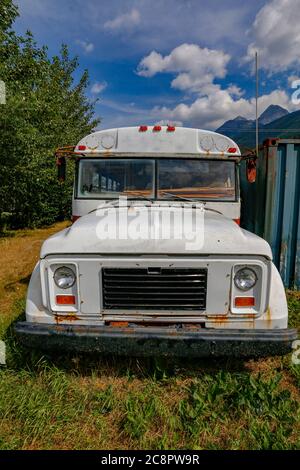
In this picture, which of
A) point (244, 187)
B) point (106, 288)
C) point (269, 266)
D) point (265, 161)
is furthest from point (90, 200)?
point (244, 187)

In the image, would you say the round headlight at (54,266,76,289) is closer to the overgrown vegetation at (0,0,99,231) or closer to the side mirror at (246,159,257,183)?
the side mirror at (246,159,257,183)

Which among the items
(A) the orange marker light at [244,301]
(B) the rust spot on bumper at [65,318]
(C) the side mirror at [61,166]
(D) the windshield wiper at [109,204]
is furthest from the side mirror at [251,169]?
(B) the rust spot on bumper at [65,318]

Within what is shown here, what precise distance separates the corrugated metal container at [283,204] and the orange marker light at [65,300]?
3468 mm

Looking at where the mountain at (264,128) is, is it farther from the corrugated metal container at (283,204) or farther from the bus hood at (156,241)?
the bus hood at (156,241)

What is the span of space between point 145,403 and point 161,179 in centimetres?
233

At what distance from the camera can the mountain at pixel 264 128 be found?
5326mm

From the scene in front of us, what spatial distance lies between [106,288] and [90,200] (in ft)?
5.26

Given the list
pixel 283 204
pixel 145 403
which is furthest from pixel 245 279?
pixel 283 204

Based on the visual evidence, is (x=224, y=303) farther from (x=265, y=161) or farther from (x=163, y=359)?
(x=265, y=161)

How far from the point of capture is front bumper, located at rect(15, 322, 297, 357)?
2141 mm

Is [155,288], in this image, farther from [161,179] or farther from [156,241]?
[161,179]

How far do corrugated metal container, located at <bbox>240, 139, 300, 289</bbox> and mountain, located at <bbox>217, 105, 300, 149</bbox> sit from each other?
44 cm

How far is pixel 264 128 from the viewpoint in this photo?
8922mm

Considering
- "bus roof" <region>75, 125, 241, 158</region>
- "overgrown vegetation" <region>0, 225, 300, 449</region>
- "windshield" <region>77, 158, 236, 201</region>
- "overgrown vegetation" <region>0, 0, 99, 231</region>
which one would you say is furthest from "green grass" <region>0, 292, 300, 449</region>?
"overgrown vegetation" <region>0, 0, 99, 231</region>
